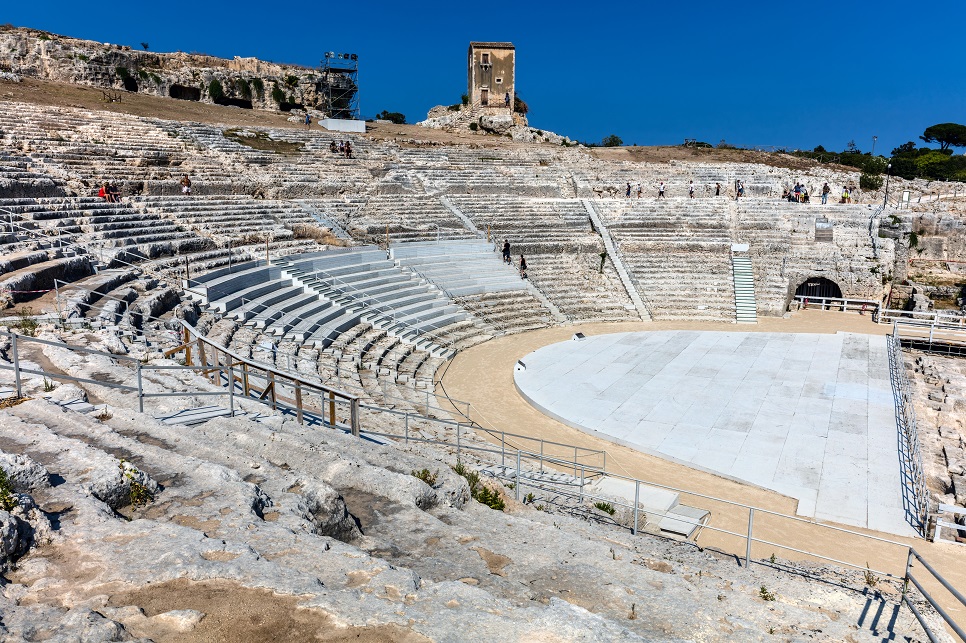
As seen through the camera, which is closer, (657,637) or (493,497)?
(657,637)

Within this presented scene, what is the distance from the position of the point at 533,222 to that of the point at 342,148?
11.7m

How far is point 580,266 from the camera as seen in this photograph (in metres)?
25.7

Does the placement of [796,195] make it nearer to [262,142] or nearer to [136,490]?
[262,142]

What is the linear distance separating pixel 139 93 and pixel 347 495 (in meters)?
43.5

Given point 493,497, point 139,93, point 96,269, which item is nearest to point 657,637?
point 493,497

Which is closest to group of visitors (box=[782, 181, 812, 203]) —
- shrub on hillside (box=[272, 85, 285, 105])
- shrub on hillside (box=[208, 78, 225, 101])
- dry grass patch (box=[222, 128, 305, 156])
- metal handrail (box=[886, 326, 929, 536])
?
metal handrail (box=[886, 326, 929, 536])

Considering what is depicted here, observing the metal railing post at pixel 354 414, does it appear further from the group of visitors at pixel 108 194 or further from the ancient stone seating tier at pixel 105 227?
the group of visitors at pixel 108 194

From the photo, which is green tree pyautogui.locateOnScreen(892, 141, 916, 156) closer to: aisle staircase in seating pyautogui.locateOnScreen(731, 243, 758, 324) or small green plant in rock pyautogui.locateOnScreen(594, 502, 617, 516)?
aisle staircase in seating pyautogui.locateOnScreen(731, 243, 758, 324)

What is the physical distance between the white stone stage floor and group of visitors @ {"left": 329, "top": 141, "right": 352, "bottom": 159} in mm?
18199

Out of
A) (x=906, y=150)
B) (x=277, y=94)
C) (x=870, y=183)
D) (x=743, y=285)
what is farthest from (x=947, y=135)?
(x=277, y=94)

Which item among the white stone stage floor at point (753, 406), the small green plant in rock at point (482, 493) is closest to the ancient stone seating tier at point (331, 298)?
the white stone stage floor at point (753, 406)

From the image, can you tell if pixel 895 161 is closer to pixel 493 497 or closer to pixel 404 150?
pixel 404 150

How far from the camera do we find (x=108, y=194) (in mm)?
19484

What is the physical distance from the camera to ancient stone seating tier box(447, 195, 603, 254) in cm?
2616
